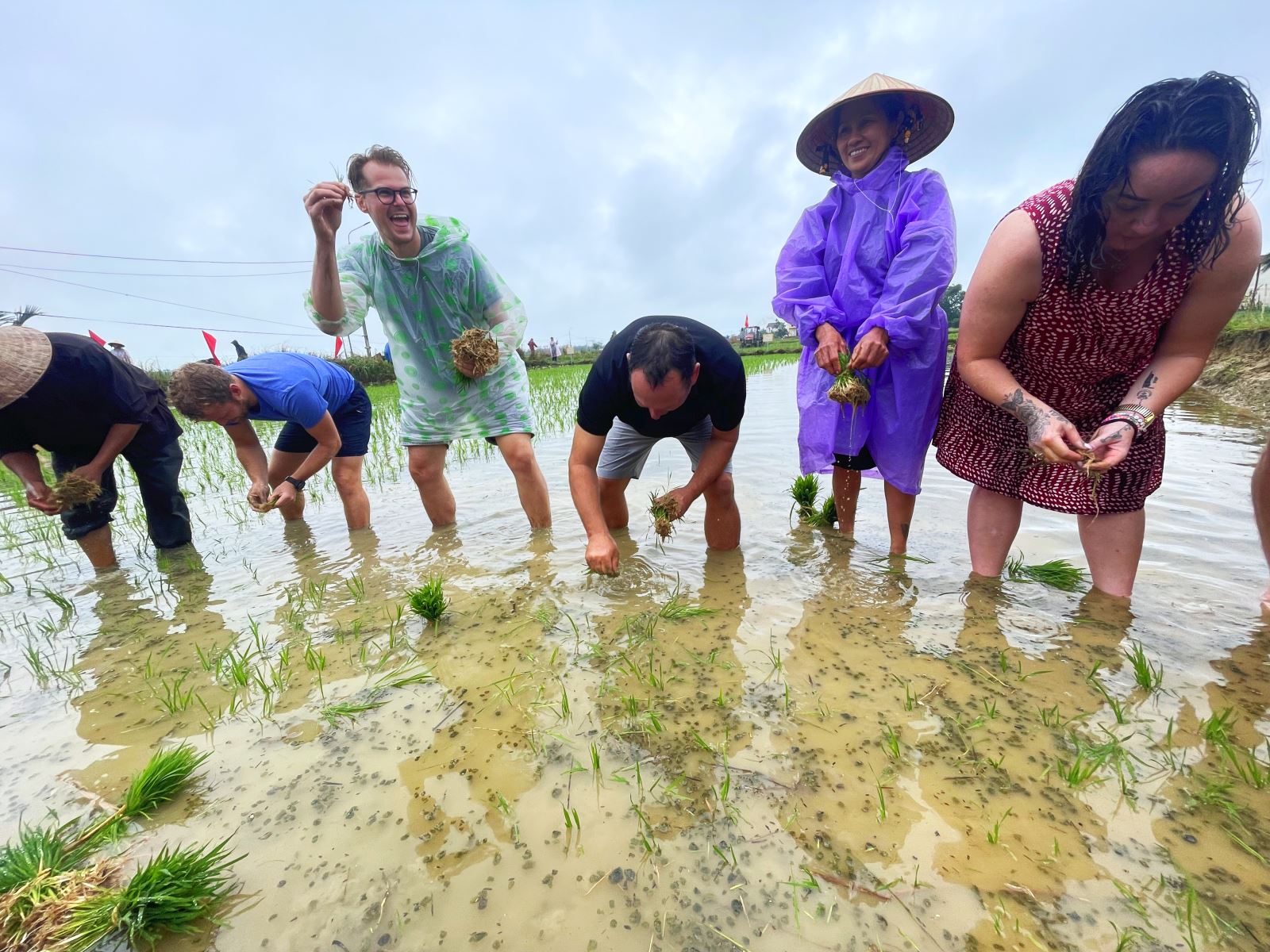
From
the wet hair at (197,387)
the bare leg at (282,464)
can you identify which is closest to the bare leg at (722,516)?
the wet hair at (197,387)

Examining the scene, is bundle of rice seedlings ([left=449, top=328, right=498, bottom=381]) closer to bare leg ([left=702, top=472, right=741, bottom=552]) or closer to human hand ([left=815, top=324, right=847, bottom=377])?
bare leg ([left=702, top=472, right=741, bottom=552])

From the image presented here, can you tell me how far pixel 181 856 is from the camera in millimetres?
1142

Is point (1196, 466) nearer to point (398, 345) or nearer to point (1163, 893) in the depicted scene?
point (1163, 893)

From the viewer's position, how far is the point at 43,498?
3.07m

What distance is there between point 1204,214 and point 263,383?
4134mm

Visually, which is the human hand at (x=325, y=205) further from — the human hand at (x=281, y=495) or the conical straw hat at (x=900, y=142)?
the conical straw hat at (x=900, y=142)

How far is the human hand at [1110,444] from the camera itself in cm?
175

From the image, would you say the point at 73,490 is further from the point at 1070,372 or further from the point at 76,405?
the point at 1070,372

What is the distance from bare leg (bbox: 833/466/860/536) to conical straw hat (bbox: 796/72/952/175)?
155 cm

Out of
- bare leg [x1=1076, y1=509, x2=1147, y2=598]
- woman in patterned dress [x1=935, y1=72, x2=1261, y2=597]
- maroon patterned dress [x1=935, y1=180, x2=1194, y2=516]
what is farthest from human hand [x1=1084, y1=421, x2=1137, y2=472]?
bare leg [x1=1076, y1=509, x2=1147, y2=598]

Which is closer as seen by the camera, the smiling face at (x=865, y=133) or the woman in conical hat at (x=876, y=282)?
the woman in conical hat at (x=876, y=282)

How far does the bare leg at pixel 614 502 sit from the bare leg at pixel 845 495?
3.91ft

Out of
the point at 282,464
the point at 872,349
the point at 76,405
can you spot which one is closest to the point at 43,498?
the point at 76,405

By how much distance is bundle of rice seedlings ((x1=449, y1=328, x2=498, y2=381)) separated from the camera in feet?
10.3
